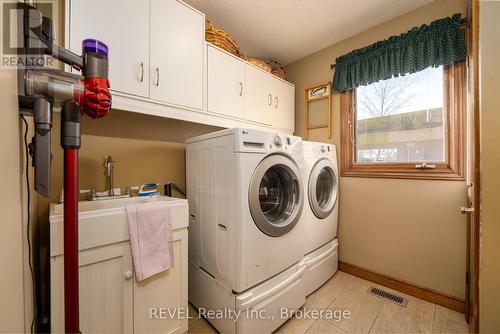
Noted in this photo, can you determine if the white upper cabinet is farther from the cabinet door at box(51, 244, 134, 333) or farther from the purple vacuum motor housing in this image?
the cabinet door at box(51, 244, 134, 333)

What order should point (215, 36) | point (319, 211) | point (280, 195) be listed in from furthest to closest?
point (319, 211) < point (215, 36) < point (280, 195)

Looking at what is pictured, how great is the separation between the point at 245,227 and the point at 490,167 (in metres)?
1.04

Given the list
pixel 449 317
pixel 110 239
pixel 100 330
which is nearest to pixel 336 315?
pixel 449 317

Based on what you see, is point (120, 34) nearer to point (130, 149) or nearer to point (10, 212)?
point (130, 149)

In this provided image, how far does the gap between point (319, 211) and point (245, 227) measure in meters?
0.91

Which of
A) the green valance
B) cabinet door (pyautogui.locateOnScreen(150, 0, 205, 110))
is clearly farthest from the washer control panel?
the green valance

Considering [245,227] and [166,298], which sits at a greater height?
[245,227]

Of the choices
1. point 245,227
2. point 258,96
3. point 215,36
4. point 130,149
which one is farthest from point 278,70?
point 245,227

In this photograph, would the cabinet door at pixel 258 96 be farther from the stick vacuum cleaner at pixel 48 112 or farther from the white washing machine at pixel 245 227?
the stick vacuum cleaner at pixel 48 112

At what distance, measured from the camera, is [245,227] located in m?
1.21

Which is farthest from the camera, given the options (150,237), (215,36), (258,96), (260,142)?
(258,96)

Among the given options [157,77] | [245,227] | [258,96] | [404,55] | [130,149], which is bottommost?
[245,227]

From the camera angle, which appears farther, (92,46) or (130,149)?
(130,149)

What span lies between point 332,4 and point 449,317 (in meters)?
2.57
